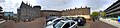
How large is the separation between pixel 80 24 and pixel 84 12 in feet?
Result: 381

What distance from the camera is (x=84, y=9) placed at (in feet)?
474

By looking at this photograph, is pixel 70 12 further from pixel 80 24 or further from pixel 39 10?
pixel 80 24

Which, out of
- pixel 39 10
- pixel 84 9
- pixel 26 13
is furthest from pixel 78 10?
pixel 26 13

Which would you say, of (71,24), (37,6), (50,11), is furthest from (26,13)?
(71,24)

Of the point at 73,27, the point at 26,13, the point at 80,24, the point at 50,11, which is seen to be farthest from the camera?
the point at 50,11

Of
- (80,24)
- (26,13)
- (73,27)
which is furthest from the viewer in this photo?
(26,13)

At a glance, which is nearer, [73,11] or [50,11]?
[73,11]

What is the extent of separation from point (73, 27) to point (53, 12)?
155 metres

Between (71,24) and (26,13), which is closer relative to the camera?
(71,24)

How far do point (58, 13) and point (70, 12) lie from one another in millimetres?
18194

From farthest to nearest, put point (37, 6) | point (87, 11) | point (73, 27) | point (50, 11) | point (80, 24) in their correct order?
point (50, 11), point (37, 6), point (87, 11), point (80, 24), point (73, 27)

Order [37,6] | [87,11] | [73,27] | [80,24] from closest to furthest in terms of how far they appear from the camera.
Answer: [73,27]
[80,24]
[87,11]
[37,6]

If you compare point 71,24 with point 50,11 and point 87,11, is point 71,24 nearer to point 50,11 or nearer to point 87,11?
point 87,11

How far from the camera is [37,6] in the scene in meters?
152
